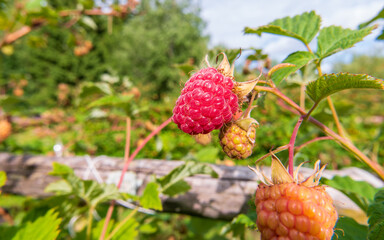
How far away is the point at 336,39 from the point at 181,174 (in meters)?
0.48

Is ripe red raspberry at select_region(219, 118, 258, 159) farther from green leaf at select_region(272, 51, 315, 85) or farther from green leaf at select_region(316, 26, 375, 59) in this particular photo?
green leaf at select_region(316, 26, 375, 59)

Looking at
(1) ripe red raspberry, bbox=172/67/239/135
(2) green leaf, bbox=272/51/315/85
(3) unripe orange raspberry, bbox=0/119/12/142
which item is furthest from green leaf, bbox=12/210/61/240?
(3) unripe orange raspberry, bbox=0/119/12/142

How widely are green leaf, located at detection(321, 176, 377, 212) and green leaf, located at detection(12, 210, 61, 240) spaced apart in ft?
2.15

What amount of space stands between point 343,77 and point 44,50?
15.4m

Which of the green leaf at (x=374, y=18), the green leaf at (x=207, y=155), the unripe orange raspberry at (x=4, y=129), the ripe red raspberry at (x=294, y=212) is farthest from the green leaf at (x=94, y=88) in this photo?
the unripe orange raspberry at (x=4, y=129)

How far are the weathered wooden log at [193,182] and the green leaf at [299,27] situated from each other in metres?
0.51

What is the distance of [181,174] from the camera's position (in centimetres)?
61

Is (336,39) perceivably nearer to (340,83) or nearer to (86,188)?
(340,83)

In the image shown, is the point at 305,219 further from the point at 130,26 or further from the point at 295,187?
the point at 130,26

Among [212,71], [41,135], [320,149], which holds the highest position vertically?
[212,71]

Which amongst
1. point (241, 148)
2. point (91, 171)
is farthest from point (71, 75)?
point (241, 148)

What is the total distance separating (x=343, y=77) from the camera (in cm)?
31

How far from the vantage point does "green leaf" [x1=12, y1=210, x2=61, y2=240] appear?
47cm

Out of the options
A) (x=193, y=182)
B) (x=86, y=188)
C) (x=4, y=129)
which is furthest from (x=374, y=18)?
(x=4, y=129)
